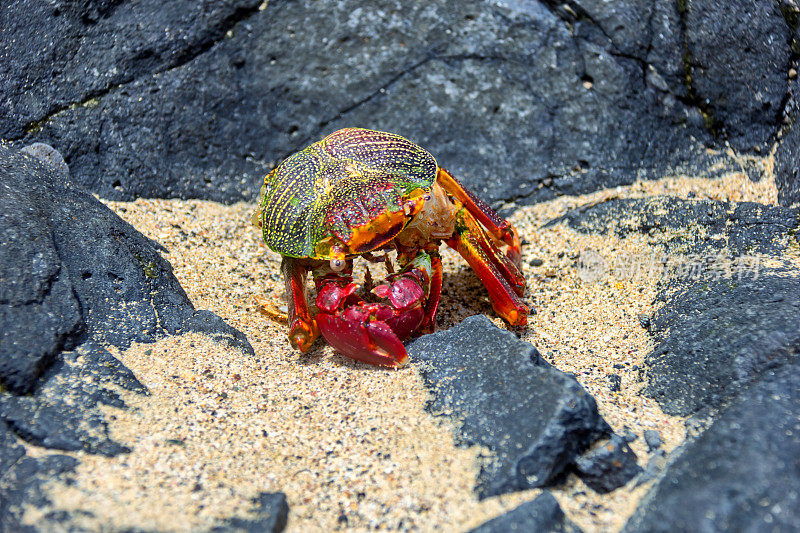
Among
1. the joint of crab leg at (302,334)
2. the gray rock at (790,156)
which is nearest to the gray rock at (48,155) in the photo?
the joint of crab leg at (302,334)

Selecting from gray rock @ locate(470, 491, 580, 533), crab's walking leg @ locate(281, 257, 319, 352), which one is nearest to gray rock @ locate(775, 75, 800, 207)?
gray rock @ locate(470, 491, 580, 533)

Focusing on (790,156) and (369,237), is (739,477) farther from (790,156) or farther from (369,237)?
(790,156)

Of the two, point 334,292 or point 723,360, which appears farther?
point 334,292

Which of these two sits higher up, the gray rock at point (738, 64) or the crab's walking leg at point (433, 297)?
the gray rock at point (738, 64)

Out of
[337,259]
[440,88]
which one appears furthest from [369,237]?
[440,88]

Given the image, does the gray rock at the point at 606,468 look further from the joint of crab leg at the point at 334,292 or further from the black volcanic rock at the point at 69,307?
the black volcanic rock at the point at 69,307
